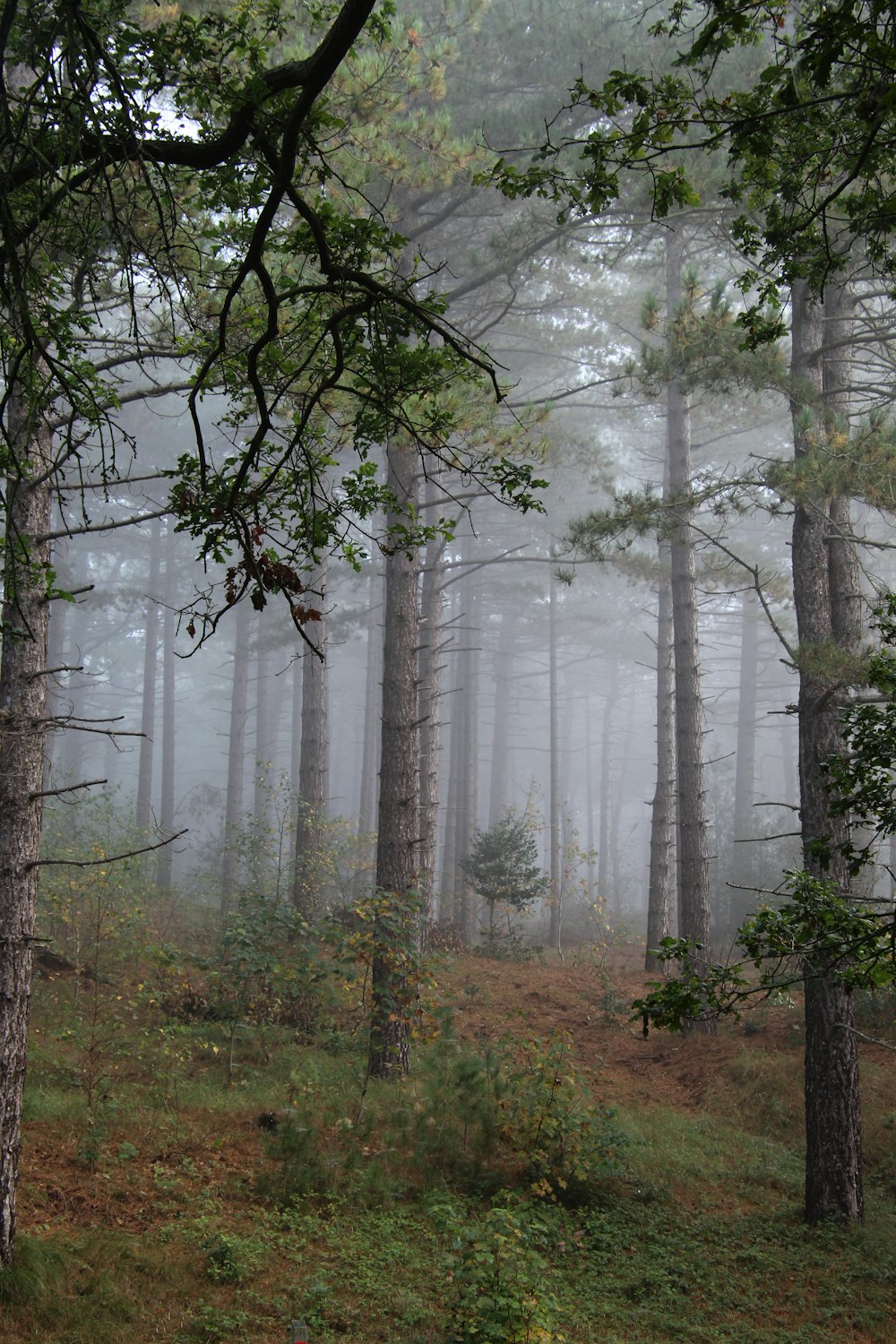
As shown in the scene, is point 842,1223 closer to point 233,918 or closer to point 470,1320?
point 470,1320

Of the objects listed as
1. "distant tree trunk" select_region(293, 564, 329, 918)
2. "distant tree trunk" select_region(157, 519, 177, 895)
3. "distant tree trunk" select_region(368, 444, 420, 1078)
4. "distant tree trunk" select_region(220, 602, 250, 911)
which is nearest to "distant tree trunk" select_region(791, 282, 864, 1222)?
"distant tree trunk" select_region(368, 444, 420, 1078)

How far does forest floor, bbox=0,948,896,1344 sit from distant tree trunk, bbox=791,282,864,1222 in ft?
1.43

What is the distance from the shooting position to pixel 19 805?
203 inches

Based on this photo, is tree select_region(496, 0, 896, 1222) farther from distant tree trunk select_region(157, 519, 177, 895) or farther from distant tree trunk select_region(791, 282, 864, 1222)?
distant tree trunk select_region(157, 519, 177, 895)

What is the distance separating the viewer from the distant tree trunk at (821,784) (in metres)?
6.87

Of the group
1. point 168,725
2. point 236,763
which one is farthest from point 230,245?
point 168,725

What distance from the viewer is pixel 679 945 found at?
3.51 m

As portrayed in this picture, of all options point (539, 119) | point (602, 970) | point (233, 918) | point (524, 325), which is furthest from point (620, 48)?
point (602, 970)

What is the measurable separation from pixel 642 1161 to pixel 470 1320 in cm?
372

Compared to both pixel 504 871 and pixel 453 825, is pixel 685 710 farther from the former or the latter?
pixel 453 825

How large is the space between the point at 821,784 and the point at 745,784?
60.9 feet

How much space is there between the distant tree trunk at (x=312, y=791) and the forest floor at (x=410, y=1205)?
14.7 feet

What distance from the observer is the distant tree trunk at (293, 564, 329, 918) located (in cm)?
1404

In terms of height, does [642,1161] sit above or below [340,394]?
below
